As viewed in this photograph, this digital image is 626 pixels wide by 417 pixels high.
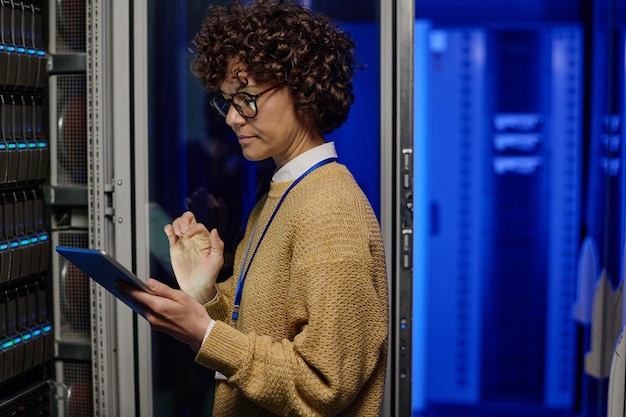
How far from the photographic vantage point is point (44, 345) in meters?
2.50

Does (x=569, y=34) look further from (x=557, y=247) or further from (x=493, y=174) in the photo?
(x=557, y=247)

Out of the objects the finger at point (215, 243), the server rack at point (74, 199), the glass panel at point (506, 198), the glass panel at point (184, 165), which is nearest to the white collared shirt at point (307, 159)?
the finger at point (215, 243)

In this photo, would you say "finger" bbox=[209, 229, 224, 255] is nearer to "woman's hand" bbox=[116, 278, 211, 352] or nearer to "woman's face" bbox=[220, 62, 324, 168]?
"woman's face" bbox=[220, 62, 324, 168]

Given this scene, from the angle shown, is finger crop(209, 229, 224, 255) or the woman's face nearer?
the woman's face

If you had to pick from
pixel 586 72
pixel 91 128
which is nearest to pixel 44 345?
pixel 91 128

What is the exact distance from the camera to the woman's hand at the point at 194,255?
75.2 inches

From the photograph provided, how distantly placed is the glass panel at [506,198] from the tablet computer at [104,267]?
2.87 metres

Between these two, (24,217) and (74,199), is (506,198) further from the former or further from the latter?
(24,217)

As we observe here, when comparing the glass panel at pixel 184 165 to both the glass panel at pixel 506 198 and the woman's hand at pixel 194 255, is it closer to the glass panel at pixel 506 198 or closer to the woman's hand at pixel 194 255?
the woman's hand at pixel 194 255

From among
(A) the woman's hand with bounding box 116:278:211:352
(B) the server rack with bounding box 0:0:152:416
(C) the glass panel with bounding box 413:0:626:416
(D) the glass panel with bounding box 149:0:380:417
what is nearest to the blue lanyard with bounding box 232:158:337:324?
(A) the woman's hand with bounding box 116:278:211:352

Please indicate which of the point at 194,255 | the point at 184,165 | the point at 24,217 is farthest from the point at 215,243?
the point at 24,217

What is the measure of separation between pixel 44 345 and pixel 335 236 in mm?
→ 1345

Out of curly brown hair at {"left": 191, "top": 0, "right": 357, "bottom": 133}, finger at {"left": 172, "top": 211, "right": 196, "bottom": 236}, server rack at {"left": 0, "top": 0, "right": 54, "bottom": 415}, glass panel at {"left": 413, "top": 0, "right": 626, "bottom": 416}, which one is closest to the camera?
curly brown hair at {"left": 191, "top": 0, "right": 357, "bottom": 133}

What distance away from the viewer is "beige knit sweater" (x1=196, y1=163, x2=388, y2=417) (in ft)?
5.01
